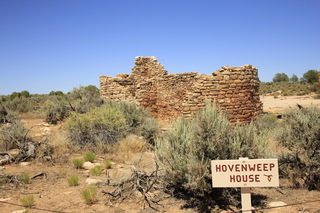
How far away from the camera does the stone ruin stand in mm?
8445

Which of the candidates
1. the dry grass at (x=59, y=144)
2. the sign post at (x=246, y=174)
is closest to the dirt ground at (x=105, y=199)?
the sign post at (x=246, y=174)

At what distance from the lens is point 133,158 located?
7324 mm

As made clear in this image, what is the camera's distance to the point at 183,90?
1235cm

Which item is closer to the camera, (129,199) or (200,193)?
(200,193)

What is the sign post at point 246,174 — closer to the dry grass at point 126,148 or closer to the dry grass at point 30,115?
the dry grass at point 126,148

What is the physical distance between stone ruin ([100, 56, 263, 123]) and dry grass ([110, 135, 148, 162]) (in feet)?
5.62

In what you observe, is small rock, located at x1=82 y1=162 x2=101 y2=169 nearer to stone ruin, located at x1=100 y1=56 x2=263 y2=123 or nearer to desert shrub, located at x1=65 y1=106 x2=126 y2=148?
desert shrub, located at x1=65 y1=106 x2=126 y2=148

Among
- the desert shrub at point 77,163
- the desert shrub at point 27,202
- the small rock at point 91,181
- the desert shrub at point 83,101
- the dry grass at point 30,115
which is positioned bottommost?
the small rock at point 91,181

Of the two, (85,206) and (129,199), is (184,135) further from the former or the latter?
(85,206)

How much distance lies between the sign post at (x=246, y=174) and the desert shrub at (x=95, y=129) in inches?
203

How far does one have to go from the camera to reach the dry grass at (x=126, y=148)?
24.5 ft

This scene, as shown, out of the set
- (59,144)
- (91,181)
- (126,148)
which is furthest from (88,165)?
(59,144)

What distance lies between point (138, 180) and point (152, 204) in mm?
572

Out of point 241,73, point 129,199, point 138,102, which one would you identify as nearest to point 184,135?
point 129,199
